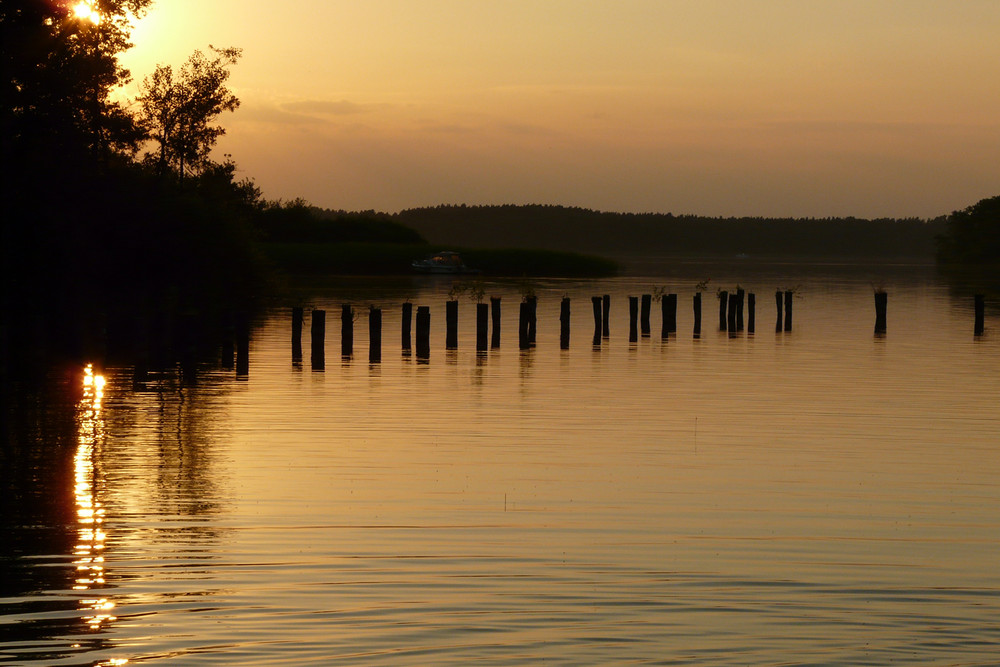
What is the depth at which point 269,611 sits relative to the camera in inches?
394

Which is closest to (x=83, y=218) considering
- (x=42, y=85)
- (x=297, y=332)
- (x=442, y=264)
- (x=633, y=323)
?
(x=42, y=85)

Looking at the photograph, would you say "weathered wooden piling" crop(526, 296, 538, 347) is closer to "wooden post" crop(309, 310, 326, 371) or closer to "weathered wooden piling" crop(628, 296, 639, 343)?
"weathered wooden piling" crop(628, 296, 639, 343)

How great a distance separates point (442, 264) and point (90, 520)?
10418 cm

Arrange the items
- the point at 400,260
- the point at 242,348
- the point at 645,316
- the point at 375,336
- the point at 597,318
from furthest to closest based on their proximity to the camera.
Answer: the point at 400,260
the point at 645,316
the point at 597,318
the point at 375,336
the point at 242,348

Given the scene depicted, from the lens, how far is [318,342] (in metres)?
31.8

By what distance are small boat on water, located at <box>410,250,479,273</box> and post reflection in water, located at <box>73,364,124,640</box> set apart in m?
93.8

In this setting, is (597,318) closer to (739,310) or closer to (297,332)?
(739,310)

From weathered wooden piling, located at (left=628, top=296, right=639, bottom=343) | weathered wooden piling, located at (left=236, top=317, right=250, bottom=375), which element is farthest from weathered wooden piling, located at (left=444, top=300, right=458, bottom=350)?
weathered wooden piling, located at (left=236, top=317, right=250, bottom=375)

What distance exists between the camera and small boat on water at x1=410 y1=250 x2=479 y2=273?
383 ft

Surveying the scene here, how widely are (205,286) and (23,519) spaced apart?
1323 inches

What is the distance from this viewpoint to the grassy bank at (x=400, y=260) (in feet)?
368

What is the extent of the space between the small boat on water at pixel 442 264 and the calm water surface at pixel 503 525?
88.9m

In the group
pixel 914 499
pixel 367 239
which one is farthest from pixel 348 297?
pixel 914 499

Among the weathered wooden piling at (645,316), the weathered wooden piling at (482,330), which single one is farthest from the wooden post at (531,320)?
the weathered wooden piling at (645,316)
